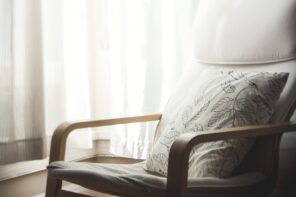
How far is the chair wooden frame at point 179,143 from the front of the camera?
1169 mm

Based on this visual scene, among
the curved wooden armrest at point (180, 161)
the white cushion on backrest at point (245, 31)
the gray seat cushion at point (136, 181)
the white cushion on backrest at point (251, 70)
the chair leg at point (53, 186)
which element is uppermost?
the white cushion on backrest at point (245, 31)

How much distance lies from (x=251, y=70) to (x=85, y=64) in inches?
32.6

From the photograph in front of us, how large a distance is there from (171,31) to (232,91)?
628 millimetres

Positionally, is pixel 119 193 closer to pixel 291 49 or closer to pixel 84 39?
pixel 291 49

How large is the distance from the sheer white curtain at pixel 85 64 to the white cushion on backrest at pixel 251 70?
27 centimetres

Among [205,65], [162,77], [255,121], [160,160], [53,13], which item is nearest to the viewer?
[255,121]

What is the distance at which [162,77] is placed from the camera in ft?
6.86

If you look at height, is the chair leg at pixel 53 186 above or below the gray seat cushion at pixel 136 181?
below

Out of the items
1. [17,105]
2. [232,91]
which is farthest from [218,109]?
[17,105]

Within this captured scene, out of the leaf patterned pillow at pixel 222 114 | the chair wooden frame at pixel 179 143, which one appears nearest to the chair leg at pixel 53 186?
the chair wooden frame at pixel 179 143

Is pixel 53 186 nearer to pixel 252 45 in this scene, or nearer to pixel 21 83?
pixel 21 83

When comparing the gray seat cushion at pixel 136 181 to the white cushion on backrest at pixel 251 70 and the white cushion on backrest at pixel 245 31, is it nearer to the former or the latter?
the white cushion on backrest at pixel 251 70

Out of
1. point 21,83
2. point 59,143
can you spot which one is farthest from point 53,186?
point 21,83

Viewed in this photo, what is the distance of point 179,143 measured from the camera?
3.88ft
